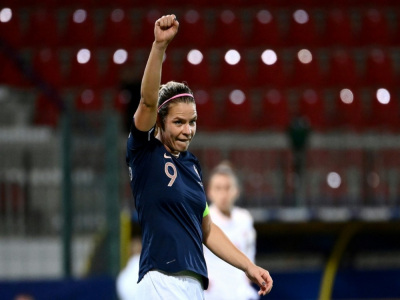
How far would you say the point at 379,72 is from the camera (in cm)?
1202

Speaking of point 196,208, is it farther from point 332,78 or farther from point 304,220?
point 332,78

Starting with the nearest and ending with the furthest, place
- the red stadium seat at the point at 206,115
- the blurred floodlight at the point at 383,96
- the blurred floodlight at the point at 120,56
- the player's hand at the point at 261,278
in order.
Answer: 1. the player's hand at the point at 261,278
2. the red stadium seat at the point at 206,115
3. the blurred floodlight at the point at 383,96
4. the blurred floodlight at the point at 120,56

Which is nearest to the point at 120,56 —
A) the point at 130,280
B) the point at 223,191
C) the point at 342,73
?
the point at 342,73

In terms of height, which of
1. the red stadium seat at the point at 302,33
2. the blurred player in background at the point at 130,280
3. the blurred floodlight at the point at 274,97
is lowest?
the blurred player in background at the point at 130,280

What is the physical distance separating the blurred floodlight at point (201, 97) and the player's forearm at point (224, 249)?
7.43m

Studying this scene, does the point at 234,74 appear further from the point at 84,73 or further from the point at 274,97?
the point at 84,73

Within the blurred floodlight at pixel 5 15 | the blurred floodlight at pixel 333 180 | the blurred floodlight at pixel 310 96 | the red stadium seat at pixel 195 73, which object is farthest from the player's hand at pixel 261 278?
the blurred floodlight at pixel 5 15

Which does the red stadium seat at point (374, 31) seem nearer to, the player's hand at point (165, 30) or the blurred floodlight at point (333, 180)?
the blurred floodlight at point (333, 180)

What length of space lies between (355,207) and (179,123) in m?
6.13

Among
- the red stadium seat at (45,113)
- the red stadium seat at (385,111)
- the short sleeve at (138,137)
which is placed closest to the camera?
the short sleeve at (138,137)

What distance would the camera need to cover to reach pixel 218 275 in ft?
19.5

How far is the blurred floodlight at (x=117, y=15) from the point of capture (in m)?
12.8

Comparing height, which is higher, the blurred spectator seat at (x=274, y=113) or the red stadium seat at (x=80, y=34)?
the red stadium seat at (x=80, y=34)

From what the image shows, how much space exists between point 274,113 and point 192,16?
119 inches
